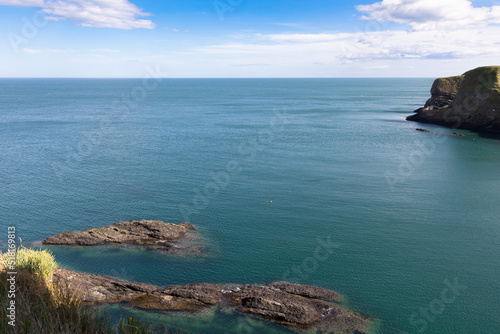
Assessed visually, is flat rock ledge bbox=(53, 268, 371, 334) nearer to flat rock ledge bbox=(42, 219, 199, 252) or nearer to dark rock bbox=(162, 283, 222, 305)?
dark rock bbox=(162, 283, 222, 305)

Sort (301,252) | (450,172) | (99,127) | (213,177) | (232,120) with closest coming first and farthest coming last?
(301,252), (213,177), (450,172), (99,127), (232,120)

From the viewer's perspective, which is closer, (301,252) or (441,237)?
(301,252)

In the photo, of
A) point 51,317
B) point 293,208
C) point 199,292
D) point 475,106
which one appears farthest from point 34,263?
point 475,106

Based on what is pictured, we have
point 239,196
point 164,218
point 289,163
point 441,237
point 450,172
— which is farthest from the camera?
point 289,163

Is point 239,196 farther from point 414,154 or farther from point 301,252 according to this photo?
Answer: point 414,154

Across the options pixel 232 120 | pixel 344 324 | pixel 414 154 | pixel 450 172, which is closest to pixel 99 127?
pixel 232 120

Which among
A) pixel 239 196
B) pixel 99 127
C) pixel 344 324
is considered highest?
pixel 99 127

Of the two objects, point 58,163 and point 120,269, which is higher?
point 58,163

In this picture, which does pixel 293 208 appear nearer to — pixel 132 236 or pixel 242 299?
pixel 132 236
